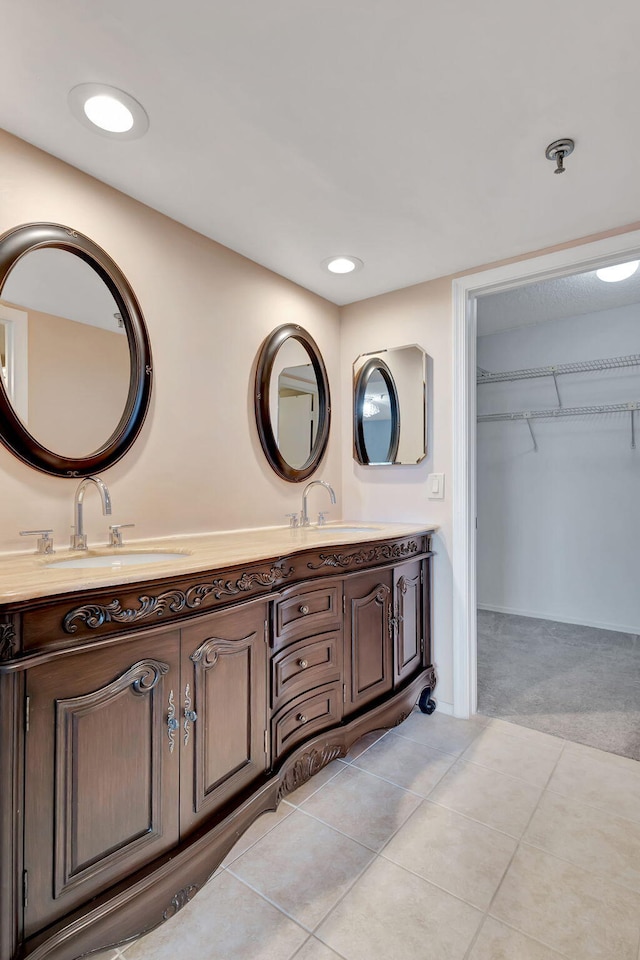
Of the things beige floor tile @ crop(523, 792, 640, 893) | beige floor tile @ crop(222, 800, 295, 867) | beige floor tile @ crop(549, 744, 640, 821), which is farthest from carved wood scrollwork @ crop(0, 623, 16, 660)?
beige floor tile @ crop(549, 744, 640, 821)

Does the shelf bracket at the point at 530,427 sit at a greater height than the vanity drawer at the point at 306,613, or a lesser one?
greater

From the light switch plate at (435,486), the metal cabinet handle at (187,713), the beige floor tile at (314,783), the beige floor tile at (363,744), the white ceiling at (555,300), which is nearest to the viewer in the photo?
the metal cabinet handle at (187,713)

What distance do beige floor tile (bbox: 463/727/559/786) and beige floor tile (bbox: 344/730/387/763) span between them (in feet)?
1.26

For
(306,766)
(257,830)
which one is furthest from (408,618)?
(257,830)

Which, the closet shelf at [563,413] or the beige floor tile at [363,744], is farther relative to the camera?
the closet shelf at [563,413]

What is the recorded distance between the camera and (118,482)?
1.70 m

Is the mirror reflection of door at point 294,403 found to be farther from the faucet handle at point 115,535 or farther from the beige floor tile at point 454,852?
the beige floor tile at point 454,852

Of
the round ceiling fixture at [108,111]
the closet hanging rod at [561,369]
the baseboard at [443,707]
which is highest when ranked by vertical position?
the round ceiling fixture at [108,111]

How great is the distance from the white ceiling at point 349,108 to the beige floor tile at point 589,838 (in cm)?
222

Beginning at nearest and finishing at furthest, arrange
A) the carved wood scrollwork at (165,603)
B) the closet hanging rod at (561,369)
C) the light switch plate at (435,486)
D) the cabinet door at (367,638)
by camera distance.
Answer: the carved wood scrollwork at (165,603), the cabinet door at (367,638), the light switch plate at (435,486), the closet hanging rod at (561,369)

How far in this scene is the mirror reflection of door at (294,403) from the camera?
7.82 ft

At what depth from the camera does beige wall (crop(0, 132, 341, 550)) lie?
4.88 feet

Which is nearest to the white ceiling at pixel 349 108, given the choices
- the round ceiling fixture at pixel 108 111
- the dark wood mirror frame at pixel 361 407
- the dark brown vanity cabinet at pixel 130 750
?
the round ceiling fixture at pixel 108 111

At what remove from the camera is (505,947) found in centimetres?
118
